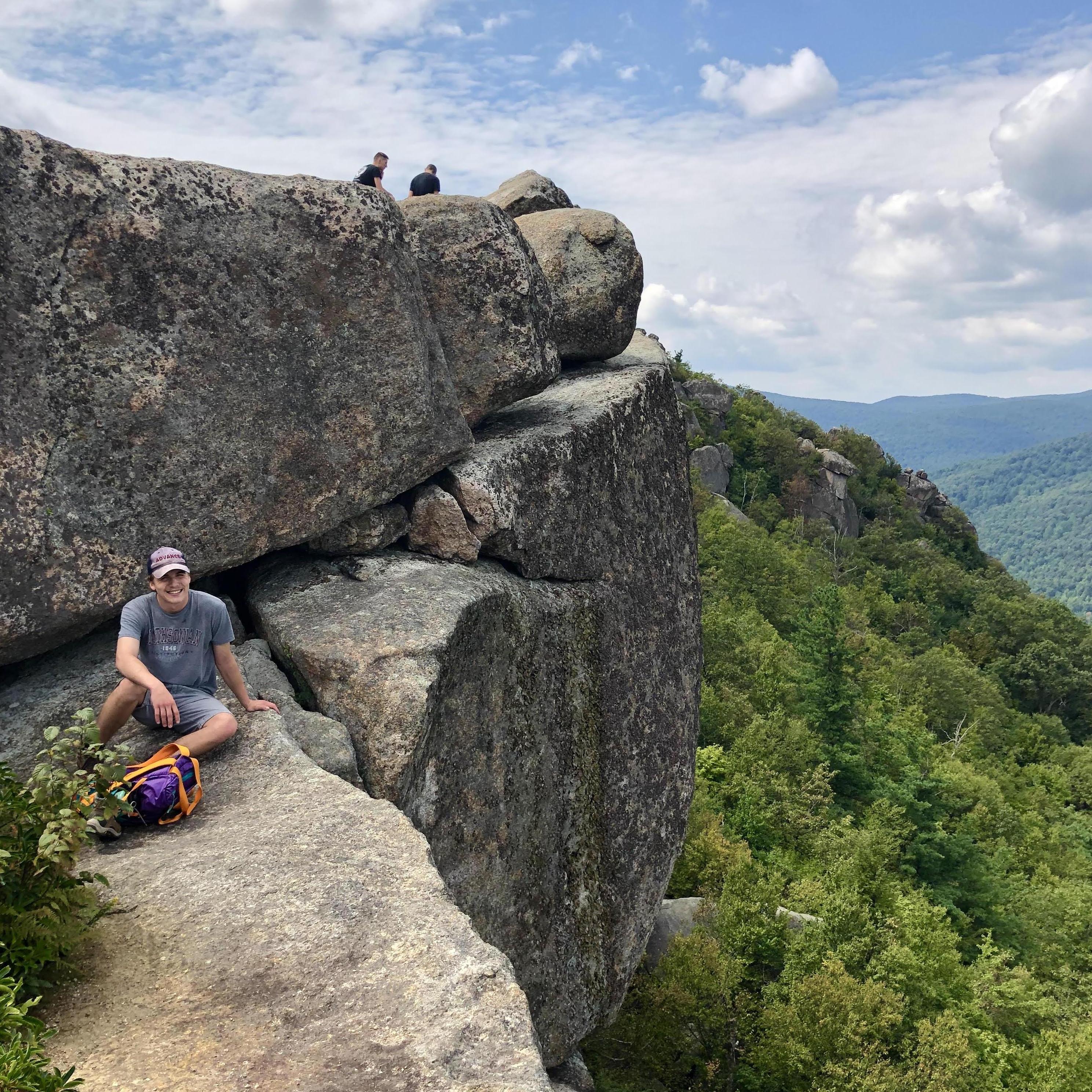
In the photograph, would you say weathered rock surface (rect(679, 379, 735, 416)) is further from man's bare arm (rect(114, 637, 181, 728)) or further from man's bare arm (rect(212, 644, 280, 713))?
man's bare arm (rect(114, 637, 181, 728))

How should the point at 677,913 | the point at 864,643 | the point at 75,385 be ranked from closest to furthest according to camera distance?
the point at 75,385 → the point at 677,913 → the point at 864,643

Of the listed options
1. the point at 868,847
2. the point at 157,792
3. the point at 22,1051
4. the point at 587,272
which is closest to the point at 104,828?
the point at 157,792

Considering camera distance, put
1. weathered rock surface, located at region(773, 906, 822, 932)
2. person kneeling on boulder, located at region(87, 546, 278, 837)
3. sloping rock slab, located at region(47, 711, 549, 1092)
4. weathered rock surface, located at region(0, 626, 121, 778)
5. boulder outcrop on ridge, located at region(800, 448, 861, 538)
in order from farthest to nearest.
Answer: boulder outcrop on ridge, located at region(800, 448, 861, 538) → weathered rock surface, located at region(773, 906, 822, 932) → weathered rock surface, located at region(0, 626, 121, 778) → person kneeling on boulder, located at region(87, 546, 278, 837) → sloping rock slab, located at region(47, 711, 549, 1092)

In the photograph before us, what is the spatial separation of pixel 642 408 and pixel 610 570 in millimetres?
2784

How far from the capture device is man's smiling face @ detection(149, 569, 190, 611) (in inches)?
306

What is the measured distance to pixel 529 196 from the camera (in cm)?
1747

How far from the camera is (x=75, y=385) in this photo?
8578 mm

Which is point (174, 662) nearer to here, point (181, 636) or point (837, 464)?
point (181, 636)

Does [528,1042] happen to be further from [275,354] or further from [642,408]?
[642,408]

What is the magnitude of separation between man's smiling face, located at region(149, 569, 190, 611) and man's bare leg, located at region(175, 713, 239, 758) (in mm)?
1017

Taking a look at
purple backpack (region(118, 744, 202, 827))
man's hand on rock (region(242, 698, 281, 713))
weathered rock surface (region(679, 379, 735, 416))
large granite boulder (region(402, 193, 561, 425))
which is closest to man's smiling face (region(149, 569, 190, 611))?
man's hand on rock (region(242, 698, 281, 713))

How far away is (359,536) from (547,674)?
9.49 feet

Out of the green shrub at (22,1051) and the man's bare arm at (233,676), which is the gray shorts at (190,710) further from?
the green shrub at (22,1051)

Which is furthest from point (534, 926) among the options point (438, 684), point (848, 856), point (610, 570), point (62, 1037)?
point (848, 856)
